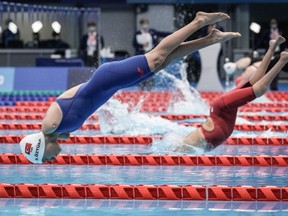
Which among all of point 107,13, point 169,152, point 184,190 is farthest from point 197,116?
point 107,13

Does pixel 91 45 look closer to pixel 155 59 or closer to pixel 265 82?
pixel 265 82

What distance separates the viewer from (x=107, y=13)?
2369 centimetres

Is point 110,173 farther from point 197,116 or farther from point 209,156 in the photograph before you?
point 197,116

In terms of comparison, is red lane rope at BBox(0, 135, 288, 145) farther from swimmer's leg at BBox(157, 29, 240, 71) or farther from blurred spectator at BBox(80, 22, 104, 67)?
blurred spectator at BBox(80, 22, 104, 67)

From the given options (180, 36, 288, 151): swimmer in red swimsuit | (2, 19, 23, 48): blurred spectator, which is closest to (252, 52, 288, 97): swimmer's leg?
(180, 36, 288, 151): swimmer in red swimsuit

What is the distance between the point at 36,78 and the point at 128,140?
7774mm

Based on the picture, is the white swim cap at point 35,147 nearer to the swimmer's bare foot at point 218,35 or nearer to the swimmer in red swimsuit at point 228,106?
the swimmer's bare foot at point 218,35

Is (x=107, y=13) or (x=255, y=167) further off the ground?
(x=107, y=13)

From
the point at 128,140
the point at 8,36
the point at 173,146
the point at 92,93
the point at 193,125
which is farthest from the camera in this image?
the point at 8,36

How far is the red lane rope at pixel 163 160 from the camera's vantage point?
856 cm

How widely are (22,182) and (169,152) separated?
203 cm

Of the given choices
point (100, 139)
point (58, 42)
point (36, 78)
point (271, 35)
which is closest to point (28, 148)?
point (100, 139)

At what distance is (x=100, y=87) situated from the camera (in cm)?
675

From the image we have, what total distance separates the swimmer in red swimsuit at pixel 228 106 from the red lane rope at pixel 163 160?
0.16m
